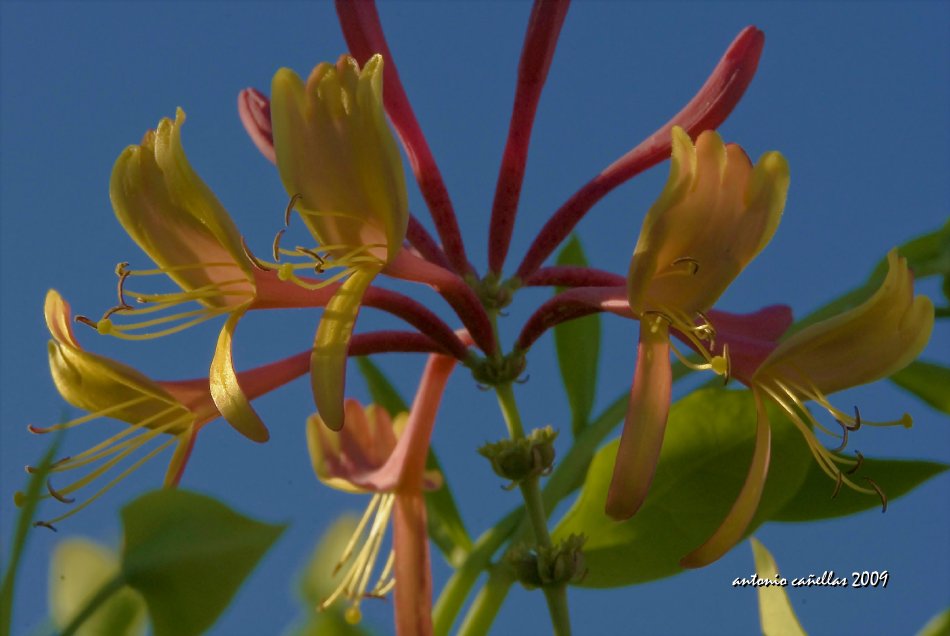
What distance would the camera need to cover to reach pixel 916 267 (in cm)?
107

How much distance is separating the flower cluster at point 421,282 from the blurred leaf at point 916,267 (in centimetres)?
12

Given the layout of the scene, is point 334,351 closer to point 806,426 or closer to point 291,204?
point 291,204

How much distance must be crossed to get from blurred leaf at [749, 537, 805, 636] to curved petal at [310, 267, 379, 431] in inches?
15.2

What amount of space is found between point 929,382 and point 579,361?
1.25ft

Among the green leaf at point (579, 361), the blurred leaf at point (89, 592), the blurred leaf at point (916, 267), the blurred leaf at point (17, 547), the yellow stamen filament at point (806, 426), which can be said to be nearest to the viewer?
the blurred leaf at point (17, 547)

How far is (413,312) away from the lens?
2.89ft

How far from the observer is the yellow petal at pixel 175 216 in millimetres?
737

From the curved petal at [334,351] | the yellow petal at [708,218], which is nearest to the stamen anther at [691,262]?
the yellow petal at [708,218]

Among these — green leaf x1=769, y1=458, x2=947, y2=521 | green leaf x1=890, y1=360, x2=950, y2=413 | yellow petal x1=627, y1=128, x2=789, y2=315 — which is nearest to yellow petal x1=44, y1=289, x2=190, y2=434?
yellow petal x1=627, y1=128, x2=789, y2=315

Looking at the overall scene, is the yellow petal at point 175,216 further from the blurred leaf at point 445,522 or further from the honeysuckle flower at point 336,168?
the blurred leaf at point 445,522

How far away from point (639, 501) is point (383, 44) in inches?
19.8

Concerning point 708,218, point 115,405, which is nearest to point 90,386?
point 115,405

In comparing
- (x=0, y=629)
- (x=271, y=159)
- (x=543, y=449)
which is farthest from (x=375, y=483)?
(x=0, y=629)

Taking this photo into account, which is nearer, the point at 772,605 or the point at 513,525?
the point at 772,605
